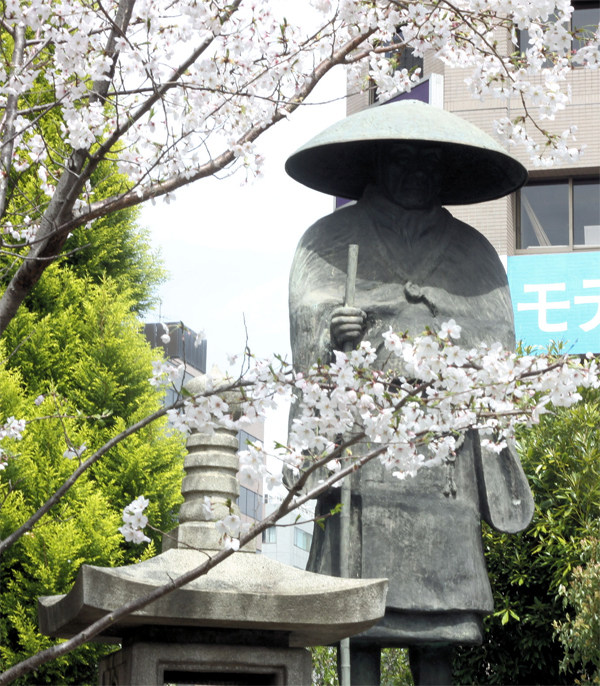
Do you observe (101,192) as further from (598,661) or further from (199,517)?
(199,517)

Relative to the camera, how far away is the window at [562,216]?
16.8 meters

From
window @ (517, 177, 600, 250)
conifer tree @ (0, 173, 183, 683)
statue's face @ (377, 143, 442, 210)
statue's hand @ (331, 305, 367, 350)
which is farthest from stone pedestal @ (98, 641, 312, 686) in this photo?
window @ (517, 177, 600, 250)

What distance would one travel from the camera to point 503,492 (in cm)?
586

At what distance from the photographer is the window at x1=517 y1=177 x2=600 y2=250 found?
1684cm

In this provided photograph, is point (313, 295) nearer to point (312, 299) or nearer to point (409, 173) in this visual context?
point (312, 299)

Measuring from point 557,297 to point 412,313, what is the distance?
10.4 metres

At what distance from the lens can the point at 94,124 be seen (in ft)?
14.7

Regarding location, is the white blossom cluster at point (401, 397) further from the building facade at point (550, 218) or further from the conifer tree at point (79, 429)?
the building facade at point (550, 218)

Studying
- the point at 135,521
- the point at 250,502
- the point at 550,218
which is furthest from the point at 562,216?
the point at 250,502

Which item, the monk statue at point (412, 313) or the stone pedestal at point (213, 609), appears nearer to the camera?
the stone pedestal at point (213, 609)

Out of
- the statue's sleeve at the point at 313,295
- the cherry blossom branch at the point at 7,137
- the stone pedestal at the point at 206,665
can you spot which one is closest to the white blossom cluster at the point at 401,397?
the stone pedestal at the point at 206,665

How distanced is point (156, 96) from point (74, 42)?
372mm

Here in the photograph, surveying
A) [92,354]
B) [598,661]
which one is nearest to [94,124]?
[598,661]

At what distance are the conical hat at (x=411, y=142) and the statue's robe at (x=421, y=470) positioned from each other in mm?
268
